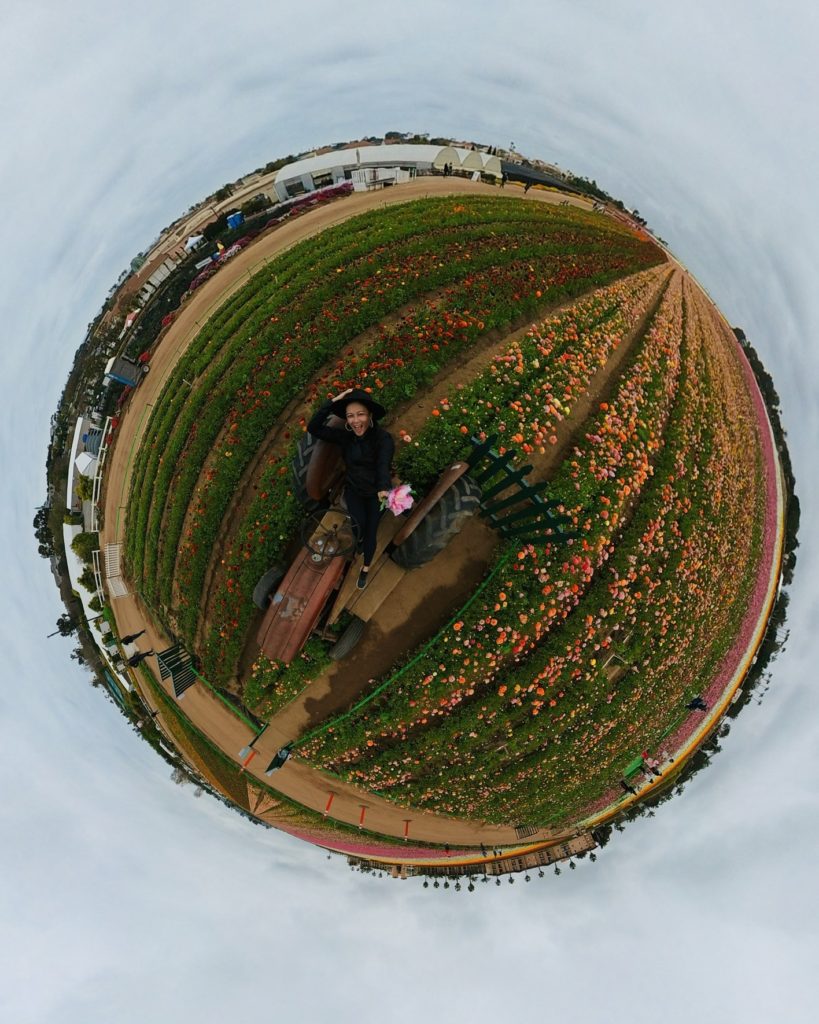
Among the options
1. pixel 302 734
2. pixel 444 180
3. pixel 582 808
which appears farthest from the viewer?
pixel 444 180

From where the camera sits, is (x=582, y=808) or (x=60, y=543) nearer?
(x=582, y=808)

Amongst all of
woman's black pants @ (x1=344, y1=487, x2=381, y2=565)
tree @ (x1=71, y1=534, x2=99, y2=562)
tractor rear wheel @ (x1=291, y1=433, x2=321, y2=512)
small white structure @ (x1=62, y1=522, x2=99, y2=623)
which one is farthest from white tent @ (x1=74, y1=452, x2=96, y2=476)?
woman's black pants @ (x1=344, y1=487, x2=381, y2=565)

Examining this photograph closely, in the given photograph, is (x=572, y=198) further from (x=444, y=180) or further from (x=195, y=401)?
(x=195, y=401)

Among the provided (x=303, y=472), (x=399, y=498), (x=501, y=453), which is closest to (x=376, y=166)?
(x=501, y=453)

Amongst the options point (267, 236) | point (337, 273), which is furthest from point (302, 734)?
point (267, 236)

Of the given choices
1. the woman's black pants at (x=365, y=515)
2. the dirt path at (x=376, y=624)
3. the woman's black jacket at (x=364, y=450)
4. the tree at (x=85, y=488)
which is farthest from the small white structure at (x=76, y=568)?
the woman's black jacket at (x=364, y=450)

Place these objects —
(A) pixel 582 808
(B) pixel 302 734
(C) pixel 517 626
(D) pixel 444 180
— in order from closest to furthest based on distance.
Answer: (C) pixel 517 626, (B) pixel 302 734, (A) pixel 582 808, (D) pixel 444 180

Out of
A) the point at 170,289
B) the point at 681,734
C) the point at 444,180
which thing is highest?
the point at 444,180

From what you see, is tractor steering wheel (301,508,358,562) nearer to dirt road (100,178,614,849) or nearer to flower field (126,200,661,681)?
flower field (126,200,661,681)

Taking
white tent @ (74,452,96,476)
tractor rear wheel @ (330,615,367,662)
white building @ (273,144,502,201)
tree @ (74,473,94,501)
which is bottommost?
tractor rear wheel @ (330,615,367,662)
